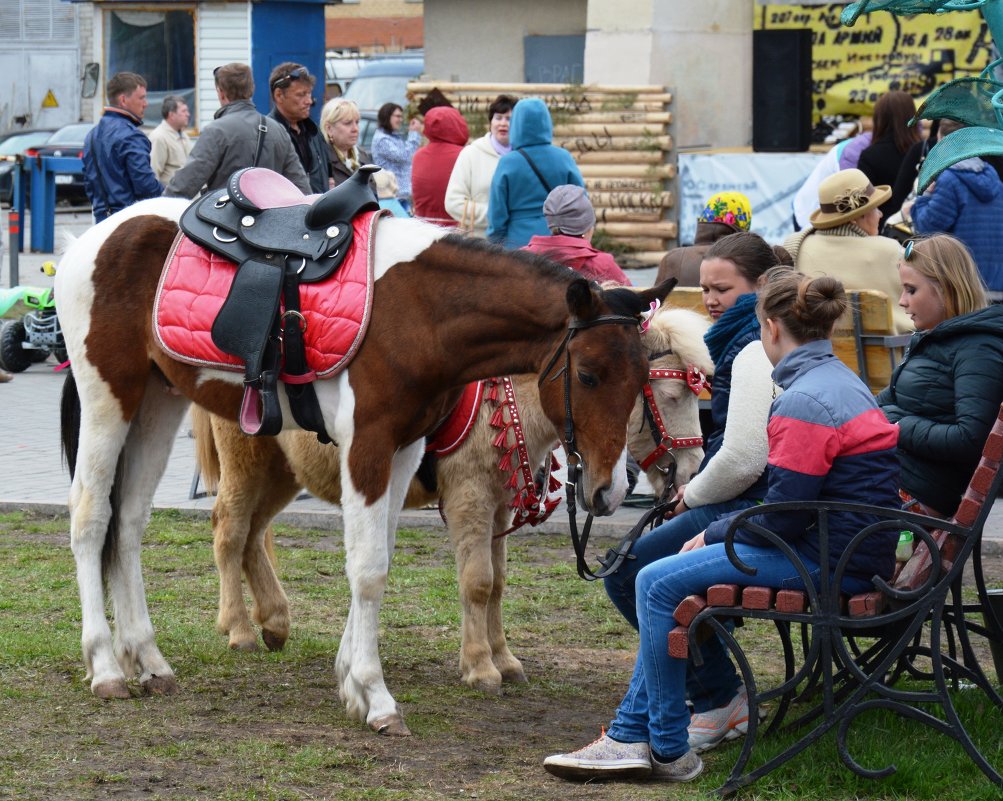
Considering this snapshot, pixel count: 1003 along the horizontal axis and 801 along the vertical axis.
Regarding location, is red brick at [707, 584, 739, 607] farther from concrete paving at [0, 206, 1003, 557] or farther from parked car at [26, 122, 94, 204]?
parked car at [26, 122, 94, 204]

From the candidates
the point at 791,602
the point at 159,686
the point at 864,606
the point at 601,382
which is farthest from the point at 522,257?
the point at 159,686

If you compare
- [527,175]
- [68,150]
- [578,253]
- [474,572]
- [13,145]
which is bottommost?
[474,572]

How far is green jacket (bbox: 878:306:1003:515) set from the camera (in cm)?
439

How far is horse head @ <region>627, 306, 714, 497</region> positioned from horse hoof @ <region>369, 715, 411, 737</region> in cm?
122

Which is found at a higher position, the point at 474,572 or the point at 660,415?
the point at 660,415

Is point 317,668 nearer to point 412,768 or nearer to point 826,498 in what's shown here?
point 412,768

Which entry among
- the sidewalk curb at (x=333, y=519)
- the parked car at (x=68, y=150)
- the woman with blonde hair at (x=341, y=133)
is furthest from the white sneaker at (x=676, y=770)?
the parked car at (x=68, y=150)

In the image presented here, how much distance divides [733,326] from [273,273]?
4.97 feet

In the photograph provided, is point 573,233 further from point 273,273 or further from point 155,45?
point 155,45

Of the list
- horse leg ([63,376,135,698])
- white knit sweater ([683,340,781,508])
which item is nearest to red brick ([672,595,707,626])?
white knit sweater ([683,340,781,508])

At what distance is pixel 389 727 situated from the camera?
4.82m

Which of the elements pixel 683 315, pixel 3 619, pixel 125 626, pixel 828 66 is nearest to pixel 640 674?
pixel 683 315

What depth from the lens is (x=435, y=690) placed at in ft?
17.8

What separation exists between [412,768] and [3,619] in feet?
8.14
